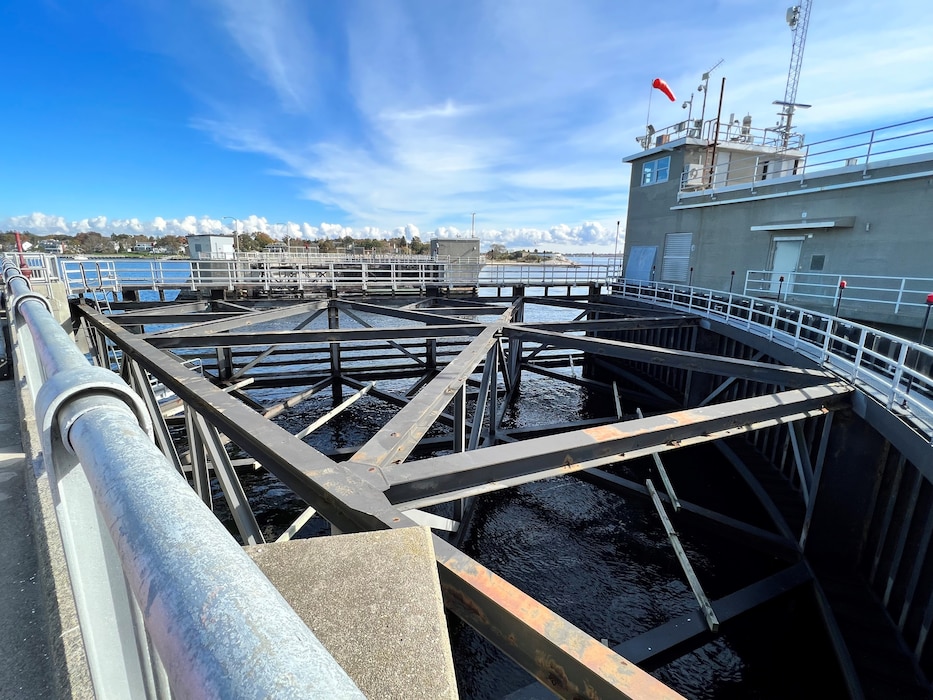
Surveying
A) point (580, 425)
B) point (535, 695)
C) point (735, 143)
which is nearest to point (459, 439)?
point (535, 695)

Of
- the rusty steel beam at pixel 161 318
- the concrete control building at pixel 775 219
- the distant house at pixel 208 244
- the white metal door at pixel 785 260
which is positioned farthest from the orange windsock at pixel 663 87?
the distant house at pixel 208 244

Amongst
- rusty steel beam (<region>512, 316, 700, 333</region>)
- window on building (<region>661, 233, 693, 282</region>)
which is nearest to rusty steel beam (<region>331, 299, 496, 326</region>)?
rusty steel beam (<region>512, 316, 700, 333</region>)

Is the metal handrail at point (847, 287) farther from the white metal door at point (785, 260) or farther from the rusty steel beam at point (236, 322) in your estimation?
the rusty steel beam at point (236, 322)

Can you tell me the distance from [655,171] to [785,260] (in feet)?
30.3

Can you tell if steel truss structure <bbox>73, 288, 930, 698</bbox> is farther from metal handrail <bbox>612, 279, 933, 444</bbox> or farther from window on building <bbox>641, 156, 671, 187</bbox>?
window on building <bbox>641, 156, 671, 187</bbox>

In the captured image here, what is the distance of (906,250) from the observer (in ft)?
43.4

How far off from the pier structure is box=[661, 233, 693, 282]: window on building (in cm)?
619

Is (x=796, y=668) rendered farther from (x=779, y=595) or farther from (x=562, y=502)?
(x=562, y=502)

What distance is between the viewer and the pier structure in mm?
756

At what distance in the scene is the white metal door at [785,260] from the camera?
16406mm

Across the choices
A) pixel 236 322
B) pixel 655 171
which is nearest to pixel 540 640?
pixel 236 322

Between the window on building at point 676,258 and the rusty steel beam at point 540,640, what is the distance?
2198 centimetres

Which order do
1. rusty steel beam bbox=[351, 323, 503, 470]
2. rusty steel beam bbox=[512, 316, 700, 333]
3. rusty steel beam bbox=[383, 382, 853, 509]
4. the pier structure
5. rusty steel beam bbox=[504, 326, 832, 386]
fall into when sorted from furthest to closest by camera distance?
rusty steel beam bbox=[512, 316, 700, 333], rusty steel beam bbox=[504, 326, 832, 386], rusty steel beam bbox=[351, 323, 503, 470], rusty steel beam bbox=[383, 382, 853, 509], the pier structure

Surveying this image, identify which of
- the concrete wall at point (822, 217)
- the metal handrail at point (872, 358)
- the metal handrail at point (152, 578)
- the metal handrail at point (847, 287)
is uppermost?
the concrete wall at point (822, 217)
